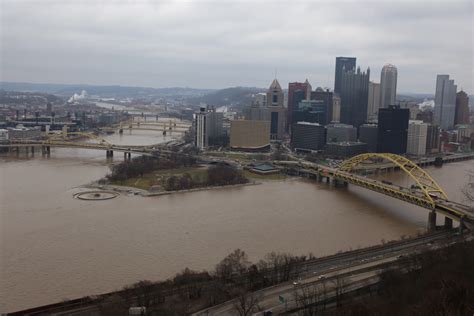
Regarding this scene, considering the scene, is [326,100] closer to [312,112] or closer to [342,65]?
[312,112]

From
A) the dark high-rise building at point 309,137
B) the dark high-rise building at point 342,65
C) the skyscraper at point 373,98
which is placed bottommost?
the dark high-rise building at point 309,137

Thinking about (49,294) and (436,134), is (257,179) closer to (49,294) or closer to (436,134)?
(49,294)

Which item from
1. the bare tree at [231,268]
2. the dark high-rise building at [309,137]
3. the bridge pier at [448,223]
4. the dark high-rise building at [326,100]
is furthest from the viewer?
the dark high-rise building at [326,100]

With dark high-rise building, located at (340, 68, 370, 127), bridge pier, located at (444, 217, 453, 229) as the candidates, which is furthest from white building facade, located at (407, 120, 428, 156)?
bridge pier, located at (444, 217, 453, 229)

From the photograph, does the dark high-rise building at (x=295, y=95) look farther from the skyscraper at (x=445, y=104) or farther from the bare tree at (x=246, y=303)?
the bare tree at (x=246, y=303)

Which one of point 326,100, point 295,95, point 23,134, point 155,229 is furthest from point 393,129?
point 23,134

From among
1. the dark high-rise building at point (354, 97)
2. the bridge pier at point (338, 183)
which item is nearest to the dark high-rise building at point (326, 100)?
the dark high-rise building at point (354, 97)

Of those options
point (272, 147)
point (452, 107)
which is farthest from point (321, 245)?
point (452, 107)
